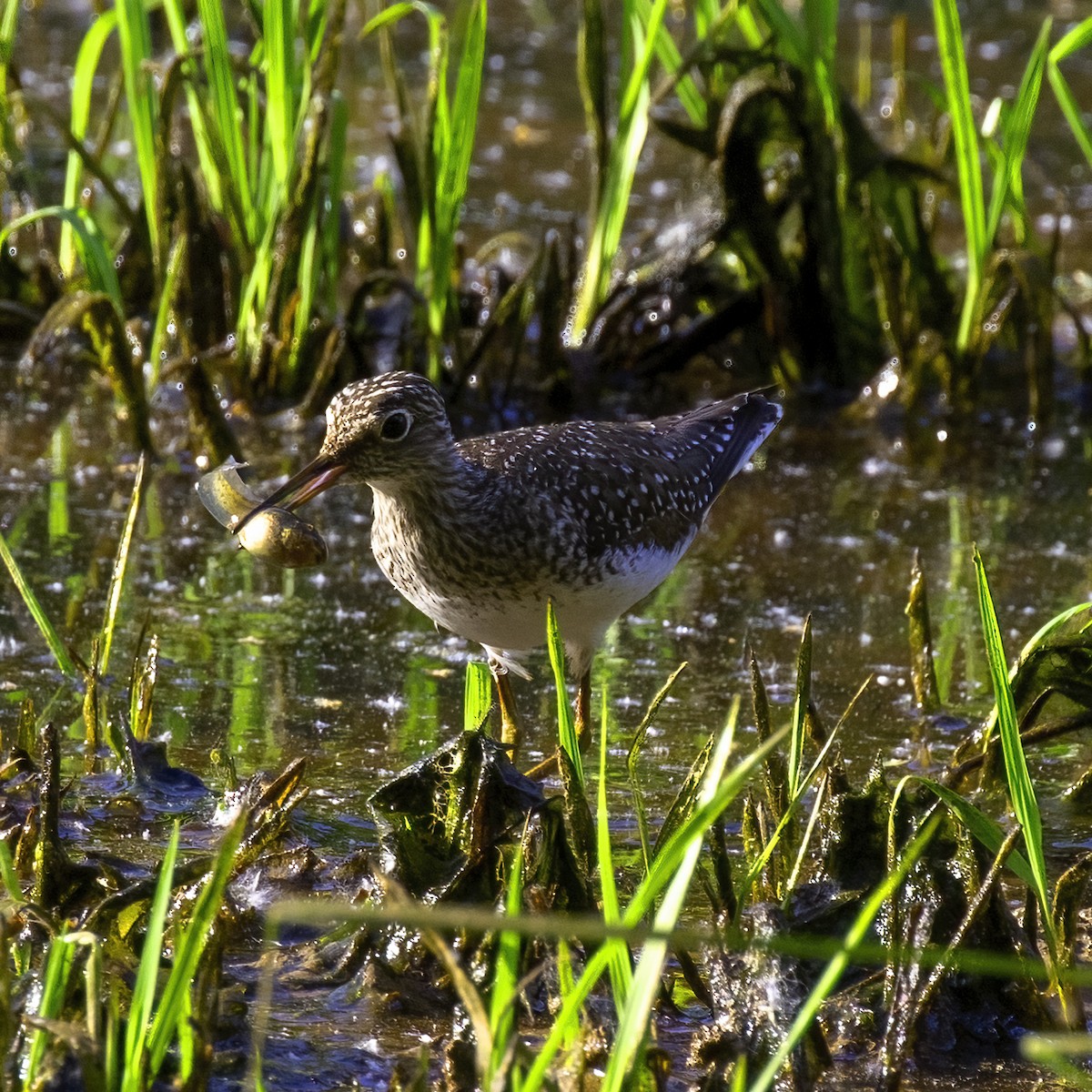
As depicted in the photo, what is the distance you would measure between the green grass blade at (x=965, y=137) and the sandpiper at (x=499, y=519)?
2.28m

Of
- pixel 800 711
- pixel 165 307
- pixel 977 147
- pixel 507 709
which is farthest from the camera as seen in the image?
pixel 165 307

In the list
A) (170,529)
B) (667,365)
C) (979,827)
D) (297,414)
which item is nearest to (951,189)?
(667,365)

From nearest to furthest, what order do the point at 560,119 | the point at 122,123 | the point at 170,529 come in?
the point at 170,529 → the point at 122,123 → the point at 560,119

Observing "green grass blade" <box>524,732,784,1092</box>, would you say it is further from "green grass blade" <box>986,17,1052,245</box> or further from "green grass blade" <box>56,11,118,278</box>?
"green grass blade" <box>56,11,118,278</box>

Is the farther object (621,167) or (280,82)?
(621,167)

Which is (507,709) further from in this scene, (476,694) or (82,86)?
(82,86)

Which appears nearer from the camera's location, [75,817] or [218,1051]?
[218,1051]

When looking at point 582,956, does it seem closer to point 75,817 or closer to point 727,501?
point 75,817

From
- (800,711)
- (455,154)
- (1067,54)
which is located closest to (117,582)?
(800,711)

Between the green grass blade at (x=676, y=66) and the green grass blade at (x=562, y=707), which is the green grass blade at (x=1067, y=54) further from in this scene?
the green grass blade at (x=562, y=707)

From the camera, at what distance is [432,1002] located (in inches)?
136

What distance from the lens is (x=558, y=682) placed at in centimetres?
322

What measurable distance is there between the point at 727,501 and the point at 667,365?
1043mm

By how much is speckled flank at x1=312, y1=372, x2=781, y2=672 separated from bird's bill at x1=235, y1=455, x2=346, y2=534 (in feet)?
0.13
